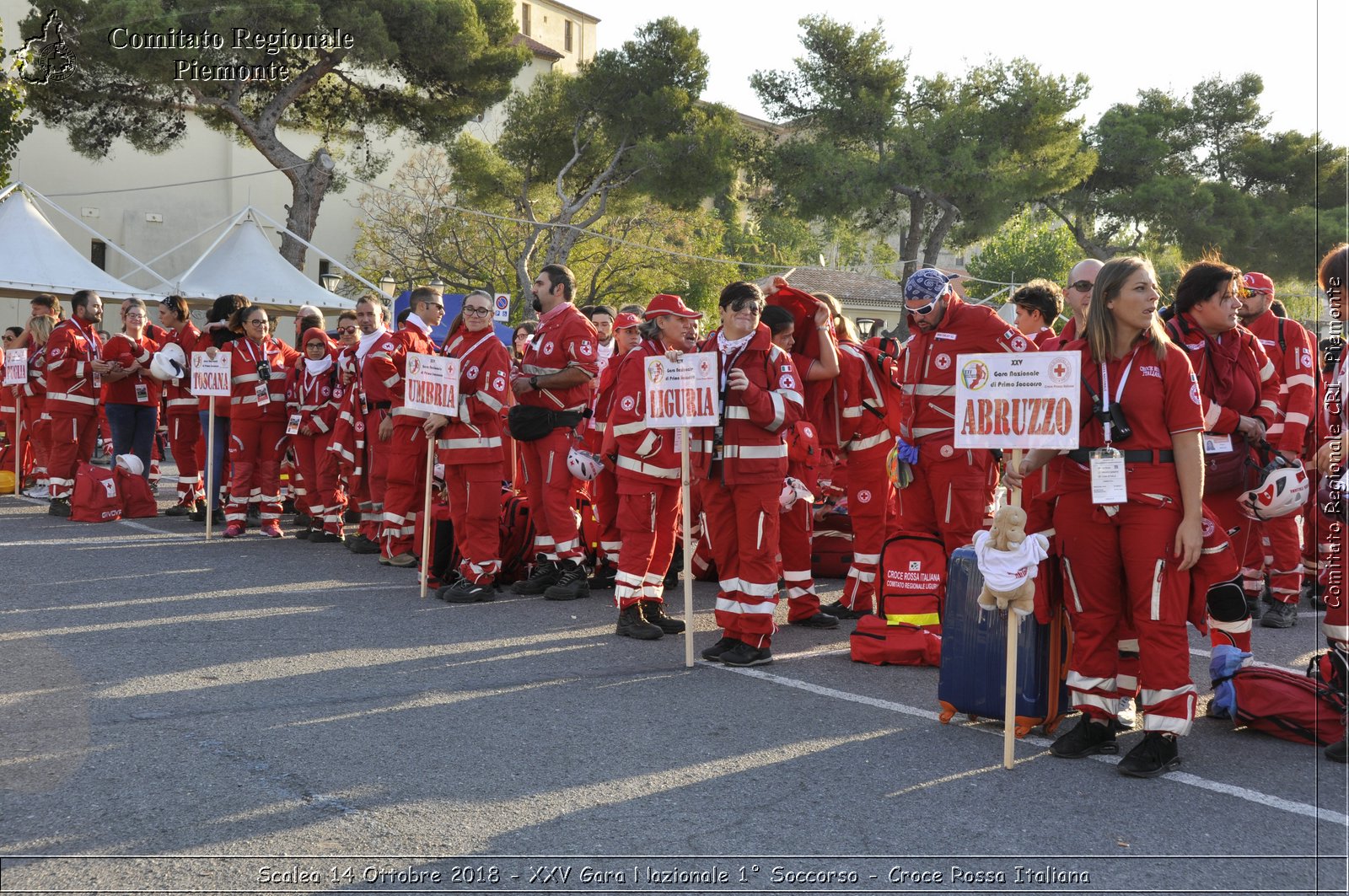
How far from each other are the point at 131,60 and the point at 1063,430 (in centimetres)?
2796

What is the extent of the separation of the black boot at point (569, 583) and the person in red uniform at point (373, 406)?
215cm

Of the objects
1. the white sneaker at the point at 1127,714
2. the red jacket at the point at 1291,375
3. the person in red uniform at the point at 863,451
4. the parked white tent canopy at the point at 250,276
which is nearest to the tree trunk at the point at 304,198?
the parked white tent canopy at the point at 250,276

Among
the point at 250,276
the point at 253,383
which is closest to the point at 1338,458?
the point at 253,383

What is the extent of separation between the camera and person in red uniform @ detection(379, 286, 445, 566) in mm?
9961

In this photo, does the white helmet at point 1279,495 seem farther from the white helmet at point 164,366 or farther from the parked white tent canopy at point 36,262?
the parked white tent canopy at point 36,262

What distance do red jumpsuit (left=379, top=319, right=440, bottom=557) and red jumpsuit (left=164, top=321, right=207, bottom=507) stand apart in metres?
3.80

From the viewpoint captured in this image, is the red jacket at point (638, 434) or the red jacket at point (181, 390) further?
the red jacket at point (181, 390)

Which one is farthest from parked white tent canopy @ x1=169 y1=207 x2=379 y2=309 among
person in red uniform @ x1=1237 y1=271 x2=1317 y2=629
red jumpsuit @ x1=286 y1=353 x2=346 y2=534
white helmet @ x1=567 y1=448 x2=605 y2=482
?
person in red uniform @ x1=1237 y1=271 x2=1317 y2=629

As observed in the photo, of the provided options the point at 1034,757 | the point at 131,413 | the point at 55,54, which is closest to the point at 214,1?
the point at 55,54

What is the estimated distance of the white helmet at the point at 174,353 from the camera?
40.8ft

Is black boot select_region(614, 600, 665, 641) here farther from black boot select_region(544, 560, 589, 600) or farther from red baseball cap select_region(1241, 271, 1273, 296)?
red baseball cap select_region(1241, 271, 1273, 296)

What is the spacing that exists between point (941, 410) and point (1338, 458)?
209 centimetres

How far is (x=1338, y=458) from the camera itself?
558 centimetres

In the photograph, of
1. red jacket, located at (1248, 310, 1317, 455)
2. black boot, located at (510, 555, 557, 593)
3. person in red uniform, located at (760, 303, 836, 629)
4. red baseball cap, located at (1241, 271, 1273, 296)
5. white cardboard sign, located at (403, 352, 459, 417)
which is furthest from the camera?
black boot, located at (510, 555, 557, 593)
